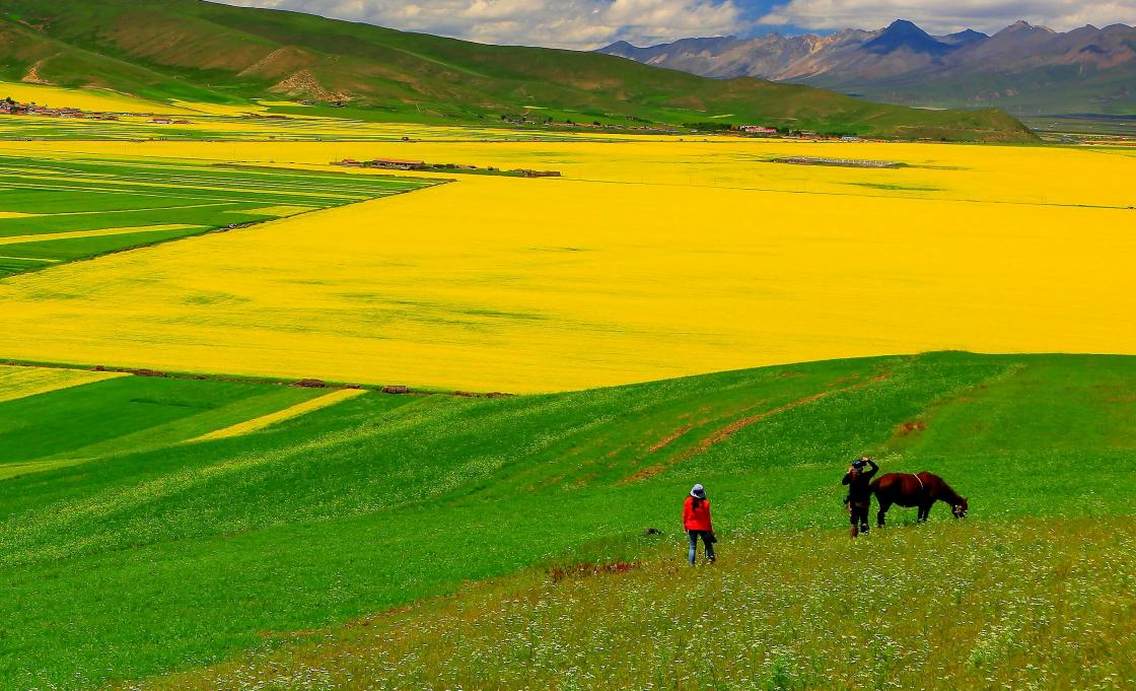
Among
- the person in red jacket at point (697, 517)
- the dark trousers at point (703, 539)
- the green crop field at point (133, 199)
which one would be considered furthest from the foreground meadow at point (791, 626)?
the green crop field at point (133, 199)

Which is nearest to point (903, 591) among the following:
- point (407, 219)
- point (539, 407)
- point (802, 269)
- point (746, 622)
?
point (746, 622)

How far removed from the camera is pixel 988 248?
3996 inches

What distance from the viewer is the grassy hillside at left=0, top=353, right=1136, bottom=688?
65.1 ft

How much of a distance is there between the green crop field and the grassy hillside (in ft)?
157

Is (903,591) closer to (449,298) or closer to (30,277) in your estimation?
(449,298)

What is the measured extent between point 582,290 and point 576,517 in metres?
47.6

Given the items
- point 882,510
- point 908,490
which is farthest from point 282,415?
point 908,490

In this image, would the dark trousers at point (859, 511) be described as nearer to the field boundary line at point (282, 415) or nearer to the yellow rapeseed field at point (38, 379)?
the field boundary line at point (282, 415)

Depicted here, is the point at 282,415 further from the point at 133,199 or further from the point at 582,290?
the point at 133,199

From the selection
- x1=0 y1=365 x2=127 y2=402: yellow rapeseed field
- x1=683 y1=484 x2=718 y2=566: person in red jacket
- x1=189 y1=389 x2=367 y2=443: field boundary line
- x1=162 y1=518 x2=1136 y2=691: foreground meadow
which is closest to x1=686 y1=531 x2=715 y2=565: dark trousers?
x1=683 y1=484 x2=718 y2=566: person in red jacket

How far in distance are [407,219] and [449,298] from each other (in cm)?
4073

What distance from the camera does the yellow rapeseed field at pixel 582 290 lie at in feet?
206

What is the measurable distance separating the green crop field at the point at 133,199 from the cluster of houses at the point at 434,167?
14.0 meters

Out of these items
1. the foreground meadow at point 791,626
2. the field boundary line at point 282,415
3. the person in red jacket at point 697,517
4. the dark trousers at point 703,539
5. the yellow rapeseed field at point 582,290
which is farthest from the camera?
the yellow rapeseed field at point 582,290
